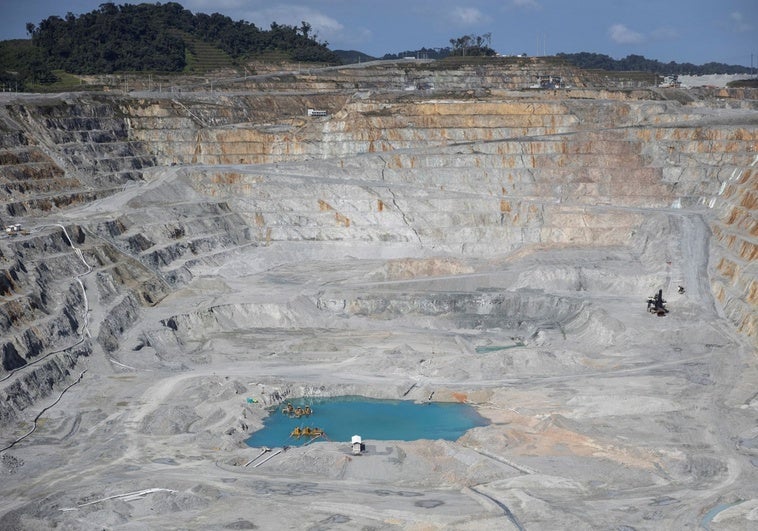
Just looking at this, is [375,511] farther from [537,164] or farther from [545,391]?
[537,164]

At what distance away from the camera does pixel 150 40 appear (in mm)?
150875

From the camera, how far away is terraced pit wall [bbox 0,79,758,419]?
7800 cm

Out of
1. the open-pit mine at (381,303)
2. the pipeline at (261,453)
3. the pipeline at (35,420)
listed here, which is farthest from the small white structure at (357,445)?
the pipeline at (35,420)

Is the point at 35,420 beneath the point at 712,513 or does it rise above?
beneath

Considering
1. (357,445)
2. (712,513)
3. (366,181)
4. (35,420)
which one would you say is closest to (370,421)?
(357,445)

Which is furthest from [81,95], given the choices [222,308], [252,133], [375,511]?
[375,511]

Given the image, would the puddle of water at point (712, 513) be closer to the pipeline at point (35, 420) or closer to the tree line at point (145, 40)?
the pipeline at point (35, 420)

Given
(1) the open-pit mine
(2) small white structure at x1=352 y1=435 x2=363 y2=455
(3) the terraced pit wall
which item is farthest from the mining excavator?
(2) small white structure at x1=352 y1=435 x2=363 y2=455

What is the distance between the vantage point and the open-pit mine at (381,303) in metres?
44.8

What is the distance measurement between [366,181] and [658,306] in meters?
34.7

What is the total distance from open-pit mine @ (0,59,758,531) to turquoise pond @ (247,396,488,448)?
776 mm

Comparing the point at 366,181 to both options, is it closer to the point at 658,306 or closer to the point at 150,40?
the point at 658,306

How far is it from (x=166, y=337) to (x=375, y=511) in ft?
98.9

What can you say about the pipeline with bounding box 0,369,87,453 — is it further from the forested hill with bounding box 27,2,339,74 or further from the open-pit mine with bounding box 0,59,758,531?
the forested hill with bounding box 27,2,339,74
